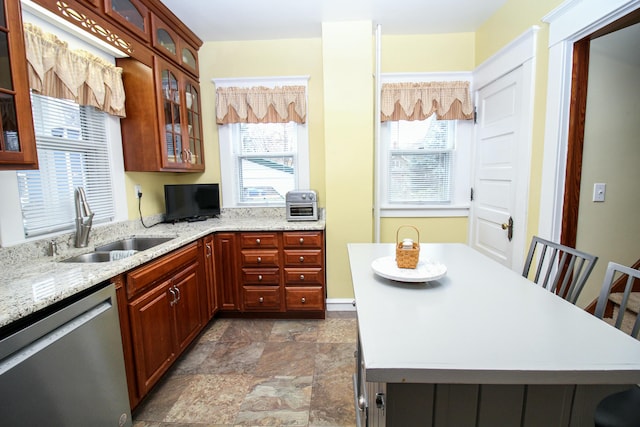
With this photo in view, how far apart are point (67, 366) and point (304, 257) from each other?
1734 mm

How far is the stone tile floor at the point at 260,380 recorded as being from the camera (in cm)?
168

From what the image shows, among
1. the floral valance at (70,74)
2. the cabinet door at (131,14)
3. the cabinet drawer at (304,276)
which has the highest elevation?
the cabinet door at (131,14)

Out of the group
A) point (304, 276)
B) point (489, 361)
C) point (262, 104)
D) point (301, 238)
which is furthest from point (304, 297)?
point (489, 361)

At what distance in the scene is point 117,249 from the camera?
7.14 ft

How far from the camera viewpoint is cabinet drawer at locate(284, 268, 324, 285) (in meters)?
2.70

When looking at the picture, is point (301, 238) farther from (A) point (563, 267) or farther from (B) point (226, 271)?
(A) point (563, 267)

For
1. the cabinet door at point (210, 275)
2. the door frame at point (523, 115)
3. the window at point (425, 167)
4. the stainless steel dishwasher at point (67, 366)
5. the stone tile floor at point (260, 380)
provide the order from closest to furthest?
the stainless steel dishwasher at point (67, 366) → the stone tile floor at point (260, 380) → the door frame at point (523, 115) → the cabinet door at point (210, 275) → the window at point (425, 167)

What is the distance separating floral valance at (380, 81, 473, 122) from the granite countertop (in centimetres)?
139

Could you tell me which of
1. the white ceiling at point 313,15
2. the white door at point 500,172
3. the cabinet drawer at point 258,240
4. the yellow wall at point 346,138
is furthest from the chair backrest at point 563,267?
the white ceiling at point 313,15

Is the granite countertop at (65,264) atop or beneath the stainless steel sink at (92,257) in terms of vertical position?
atop

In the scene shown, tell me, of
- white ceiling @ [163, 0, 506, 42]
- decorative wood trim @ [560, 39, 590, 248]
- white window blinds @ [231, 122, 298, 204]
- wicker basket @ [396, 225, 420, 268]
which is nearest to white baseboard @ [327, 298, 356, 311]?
white window blinds @ [231, 122, 298, 204]

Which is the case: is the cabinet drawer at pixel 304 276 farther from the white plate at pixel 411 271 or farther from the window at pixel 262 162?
the white plate at pixel 411 271

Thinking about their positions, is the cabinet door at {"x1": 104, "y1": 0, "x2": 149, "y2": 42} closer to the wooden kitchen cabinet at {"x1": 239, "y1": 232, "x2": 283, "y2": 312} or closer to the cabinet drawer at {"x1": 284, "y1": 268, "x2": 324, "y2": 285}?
the wooden kitchen cabinet at {"x1": 239, "y1": 232, "x2": 283, "y2": 312}

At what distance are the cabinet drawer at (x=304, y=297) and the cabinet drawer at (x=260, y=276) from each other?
150 mm
